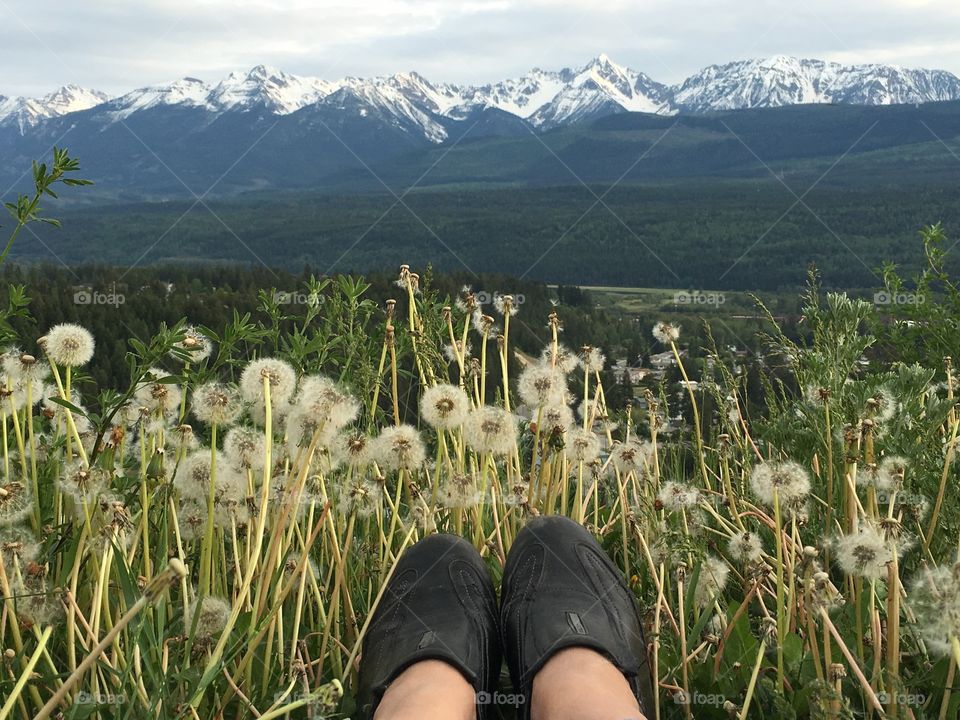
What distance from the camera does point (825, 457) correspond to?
131 inches

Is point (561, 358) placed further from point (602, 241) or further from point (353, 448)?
point (602, 241)

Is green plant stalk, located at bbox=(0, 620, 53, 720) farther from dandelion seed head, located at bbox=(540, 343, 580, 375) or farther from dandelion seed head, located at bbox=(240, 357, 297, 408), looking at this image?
dandelion seed head, located at bbox=(540, 343, 580, 375)

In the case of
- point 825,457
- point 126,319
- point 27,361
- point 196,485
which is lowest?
point 126,319

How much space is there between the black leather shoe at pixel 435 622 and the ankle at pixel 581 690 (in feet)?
0.63

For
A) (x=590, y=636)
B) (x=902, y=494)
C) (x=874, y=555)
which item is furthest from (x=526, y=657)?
(x=902, y=494)

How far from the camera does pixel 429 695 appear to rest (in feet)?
6.99

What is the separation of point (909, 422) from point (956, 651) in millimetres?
1412

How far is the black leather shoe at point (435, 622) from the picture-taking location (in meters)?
2.29

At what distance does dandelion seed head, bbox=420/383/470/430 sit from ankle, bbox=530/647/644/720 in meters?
0.81

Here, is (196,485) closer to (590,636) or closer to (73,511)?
(73,511)

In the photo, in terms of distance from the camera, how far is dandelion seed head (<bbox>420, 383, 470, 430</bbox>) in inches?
106

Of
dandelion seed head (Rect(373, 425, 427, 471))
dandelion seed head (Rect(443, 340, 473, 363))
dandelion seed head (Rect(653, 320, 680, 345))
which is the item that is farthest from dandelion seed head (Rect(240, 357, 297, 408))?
dandelion seed head (Rect(653, 320, 680, 345))

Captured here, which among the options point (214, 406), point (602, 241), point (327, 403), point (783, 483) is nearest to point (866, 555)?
point (783, 483)

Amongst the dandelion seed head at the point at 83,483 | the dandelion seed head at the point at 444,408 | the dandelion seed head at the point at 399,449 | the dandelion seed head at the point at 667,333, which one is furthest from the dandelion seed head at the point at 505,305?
the dandelion seed head at the point at 83,483
